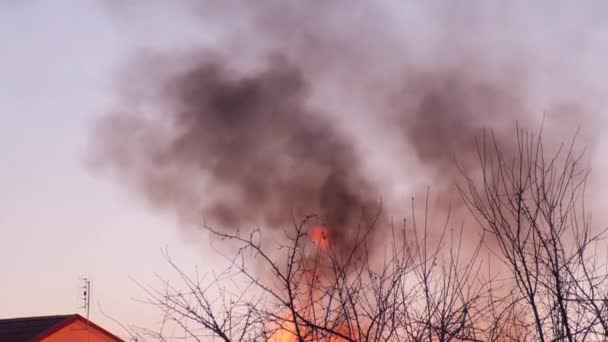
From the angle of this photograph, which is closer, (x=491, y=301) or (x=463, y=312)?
(x=463, y=312)

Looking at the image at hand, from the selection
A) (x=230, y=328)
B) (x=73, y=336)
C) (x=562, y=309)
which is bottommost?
(x=562, y=309)

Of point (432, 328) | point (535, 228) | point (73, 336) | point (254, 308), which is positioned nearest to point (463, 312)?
point (432, 328)

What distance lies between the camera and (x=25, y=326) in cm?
2788

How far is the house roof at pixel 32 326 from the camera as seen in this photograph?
1048 inches

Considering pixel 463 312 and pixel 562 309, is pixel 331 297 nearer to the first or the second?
pixel 463 312

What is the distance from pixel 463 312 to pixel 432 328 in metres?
0.34

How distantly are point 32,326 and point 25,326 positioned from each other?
254mm

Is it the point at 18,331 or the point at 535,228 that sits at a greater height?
the point at 18,331

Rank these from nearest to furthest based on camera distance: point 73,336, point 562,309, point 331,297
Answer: point 562,309
point 331,297
point 73,336

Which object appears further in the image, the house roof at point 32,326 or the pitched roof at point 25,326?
the pitched roof at point 25,326

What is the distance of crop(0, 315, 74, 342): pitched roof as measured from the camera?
2702cm

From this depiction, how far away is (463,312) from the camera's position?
6883 millimetres

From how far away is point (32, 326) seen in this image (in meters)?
27.8

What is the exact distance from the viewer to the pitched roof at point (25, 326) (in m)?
27.0
